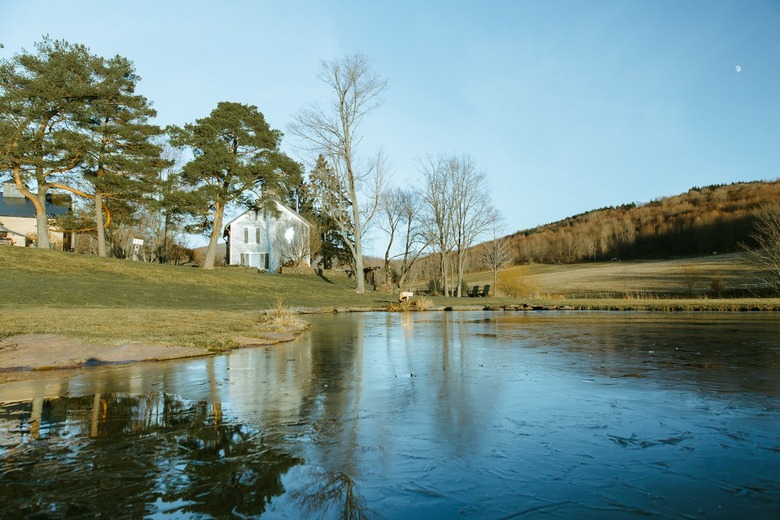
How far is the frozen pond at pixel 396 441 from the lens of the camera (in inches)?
119

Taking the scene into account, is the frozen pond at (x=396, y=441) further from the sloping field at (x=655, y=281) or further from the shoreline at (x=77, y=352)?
the sloping field at (x=655, y=281)

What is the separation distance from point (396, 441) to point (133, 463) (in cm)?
194

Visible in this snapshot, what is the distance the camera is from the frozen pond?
303 cm

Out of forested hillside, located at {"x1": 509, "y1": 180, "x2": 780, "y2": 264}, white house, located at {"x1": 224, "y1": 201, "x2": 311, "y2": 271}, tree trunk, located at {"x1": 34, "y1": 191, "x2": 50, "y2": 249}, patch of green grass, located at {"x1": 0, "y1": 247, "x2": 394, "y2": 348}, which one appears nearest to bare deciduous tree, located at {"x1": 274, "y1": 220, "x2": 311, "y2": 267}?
white house, located at {"x1": 224, "y1": 201, "x2": 311, "y2": 271}

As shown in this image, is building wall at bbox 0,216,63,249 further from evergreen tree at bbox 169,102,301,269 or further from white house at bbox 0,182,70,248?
evergreen tree at bbox 169,102,301,269

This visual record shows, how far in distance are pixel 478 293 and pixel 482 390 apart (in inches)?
1750

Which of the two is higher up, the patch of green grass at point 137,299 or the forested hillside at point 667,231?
the forested hillside at point 667,231

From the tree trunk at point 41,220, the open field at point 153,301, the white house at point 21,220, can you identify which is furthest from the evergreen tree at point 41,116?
the white house at point 21,220

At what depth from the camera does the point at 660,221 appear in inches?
4461

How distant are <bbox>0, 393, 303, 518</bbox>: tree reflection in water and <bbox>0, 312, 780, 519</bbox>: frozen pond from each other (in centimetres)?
2

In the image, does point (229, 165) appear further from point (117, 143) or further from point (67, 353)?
point (67, 353)

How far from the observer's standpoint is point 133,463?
3662 mm

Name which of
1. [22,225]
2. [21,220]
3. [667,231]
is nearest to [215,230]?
[22,225]

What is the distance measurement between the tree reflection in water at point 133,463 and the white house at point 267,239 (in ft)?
161
